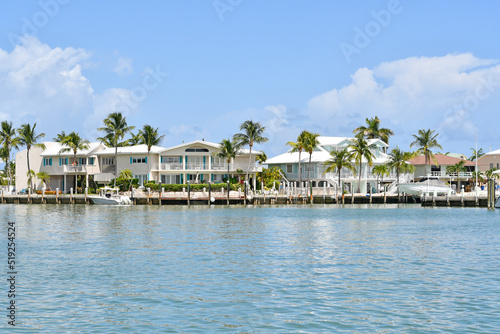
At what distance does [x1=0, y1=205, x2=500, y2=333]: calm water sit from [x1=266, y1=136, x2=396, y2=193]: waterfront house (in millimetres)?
55946

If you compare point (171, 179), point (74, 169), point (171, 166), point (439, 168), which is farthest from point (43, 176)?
point (439, 168)

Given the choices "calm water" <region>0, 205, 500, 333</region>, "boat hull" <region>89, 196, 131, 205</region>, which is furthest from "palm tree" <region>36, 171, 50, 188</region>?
"calm water" <region>0, 205, 500, 333</region>

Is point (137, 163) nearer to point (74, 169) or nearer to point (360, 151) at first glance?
point (74, 169)

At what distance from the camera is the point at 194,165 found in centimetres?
9388

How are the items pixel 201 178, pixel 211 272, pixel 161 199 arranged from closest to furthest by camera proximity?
pixel 211 272 → pixel 161 199 → pixel 201 178

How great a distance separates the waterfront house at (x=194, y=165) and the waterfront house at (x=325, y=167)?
6.89 metres

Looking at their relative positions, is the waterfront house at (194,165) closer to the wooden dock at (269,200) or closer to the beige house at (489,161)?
the wooden dock at (269,200)

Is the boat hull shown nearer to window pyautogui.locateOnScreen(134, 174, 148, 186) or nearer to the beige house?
window pyautogui.locateOnScreen(134, 174, 148, 186)

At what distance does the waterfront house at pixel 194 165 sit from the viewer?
93750mm

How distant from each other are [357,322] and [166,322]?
472 centimetres

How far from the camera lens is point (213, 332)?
15.3 metres

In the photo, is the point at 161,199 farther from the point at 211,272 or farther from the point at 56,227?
the point at 211,272

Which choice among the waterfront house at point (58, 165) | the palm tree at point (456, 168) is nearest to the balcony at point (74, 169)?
the waterfront house at point (58, 165)

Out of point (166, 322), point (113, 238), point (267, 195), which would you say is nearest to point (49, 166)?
point (267, 195)
